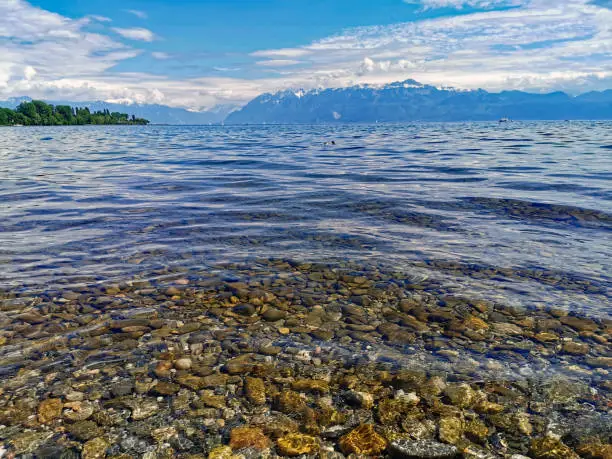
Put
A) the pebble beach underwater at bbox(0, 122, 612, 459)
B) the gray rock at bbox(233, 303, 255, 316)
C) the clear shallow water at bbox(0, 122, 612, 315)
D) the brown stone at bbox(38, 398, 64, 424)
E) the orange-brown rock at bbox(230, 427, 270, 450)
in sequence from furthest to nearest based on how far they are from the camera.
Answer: the clear shallow water at bbox(0, 122, 612, 315), the gray rock at bbox(233, 303, 255, 316), the brown stone at bbox(38, 398, 64, 424), the pebble beach underwater at bbox(0, 122, 612, 459), the orange-brown rock at bbox(230, 427, 270, 450)

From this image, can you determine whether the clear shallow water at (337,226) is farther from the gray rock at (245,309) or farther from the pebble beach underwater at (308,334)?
the gray rock at (245,309)

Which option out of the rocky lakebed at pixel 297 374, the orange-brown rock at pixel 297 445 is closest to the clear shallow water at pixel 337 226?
the rocky lakebed at pixel 297 374

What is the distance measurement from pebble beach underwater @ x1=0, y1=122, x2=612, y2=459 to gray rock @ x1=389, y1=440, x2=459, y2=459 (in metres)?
0.02

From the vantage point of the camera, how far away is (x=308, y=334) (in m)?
7.09

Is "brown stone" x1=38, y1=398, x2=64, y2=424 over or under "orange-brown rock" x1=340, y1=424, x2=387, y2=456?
over

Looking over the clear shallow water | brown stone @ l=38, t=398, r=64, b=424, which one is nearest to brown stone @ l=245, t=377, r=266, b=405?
brown stone @ l=38, t=398, r=64, b=424

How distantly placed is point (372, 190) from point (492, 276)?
11.4 meters

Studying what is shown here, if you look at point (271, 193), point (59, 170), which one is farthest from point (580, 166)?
point (59, 170)

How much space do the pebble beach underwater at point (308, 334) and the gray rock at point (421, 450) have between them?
2cm

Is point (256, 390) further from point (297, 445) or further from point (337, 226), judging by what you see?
point (337, 226)

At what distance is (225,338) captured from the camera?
6.93m

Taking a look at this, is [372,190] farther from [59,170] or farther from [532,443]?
[59,170]

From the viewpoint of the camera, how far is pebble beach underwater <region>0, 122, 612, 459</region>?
4.76 metres

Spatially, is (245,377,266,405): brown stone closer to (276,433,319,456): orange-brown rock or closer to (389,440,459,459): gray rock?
(276,433,319,456): orange-brown rock
